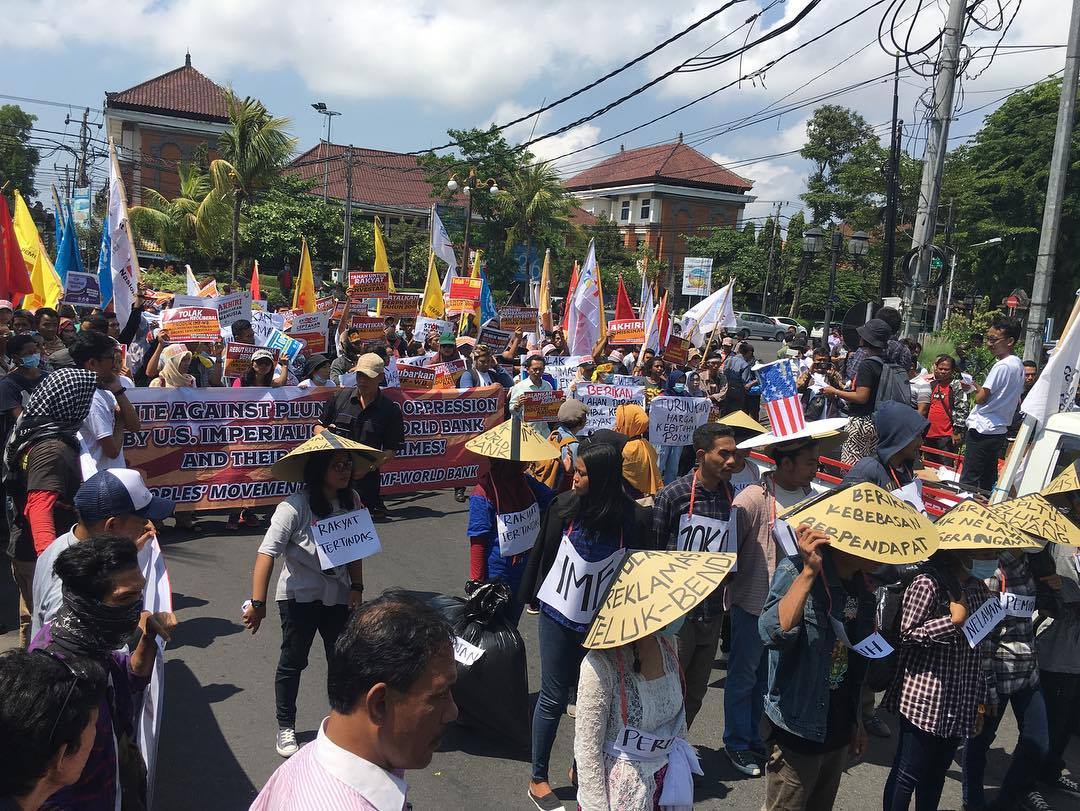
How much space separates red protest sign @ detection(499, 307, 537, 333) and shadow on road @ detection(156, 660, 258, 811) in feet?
28.2

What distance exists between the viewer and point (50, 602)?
304 centimetres

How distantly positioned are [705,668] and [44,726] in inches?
136

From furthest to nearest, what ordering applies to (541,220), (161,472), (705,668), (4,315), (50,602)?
(541,220)
(4,315)
(161,472)
(705,668)
(50,602)

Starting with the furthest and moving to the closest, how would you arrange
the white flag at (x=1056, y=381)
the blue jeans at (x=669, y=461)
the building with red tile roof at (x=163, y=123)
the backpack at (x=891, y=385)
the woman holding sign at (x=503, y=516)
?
the building with red tile roof at (x=163, y=123) < the blue jeans at (x=669, y=461) < the backpack at (x=891, y=385) < the white flag at (x=1056, y=381) < the woman holding sign at (x=503, y=516)

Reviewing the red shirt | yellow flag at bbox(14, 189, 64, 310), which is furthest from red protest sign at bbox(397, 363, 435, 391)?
the red shirt

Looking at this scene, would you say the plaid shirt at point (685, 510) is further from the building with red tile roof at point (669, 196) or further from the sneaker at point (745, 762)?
the building with red tile roof at point (669, 196)

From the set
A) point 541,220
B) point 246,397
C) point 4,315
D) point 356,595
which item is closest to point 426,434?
point 246,397

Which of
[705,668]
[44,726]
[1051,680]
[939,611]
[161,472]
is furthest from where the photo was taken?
[161,472]

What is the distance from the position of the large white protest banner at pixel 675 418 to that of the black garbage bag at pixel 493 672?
516 centimetres

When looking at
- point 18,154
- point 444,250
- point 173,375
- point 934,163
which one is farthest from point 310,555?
point 18,154

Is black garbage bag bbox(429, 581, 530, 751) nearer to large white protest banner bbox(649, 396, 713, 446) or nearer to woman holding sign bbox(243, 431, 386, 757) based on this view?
woman holding sign bbox(243, 431, 386, 757)

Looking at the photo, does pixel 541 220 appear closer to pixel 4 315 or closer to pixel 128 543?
pixel 4 315

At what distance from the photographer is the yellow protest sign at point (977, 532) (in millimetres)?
3404

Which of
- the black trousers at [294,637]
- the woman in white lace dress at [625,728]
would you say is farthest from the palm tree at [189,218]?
the woman in white lace dress at [625,728]
